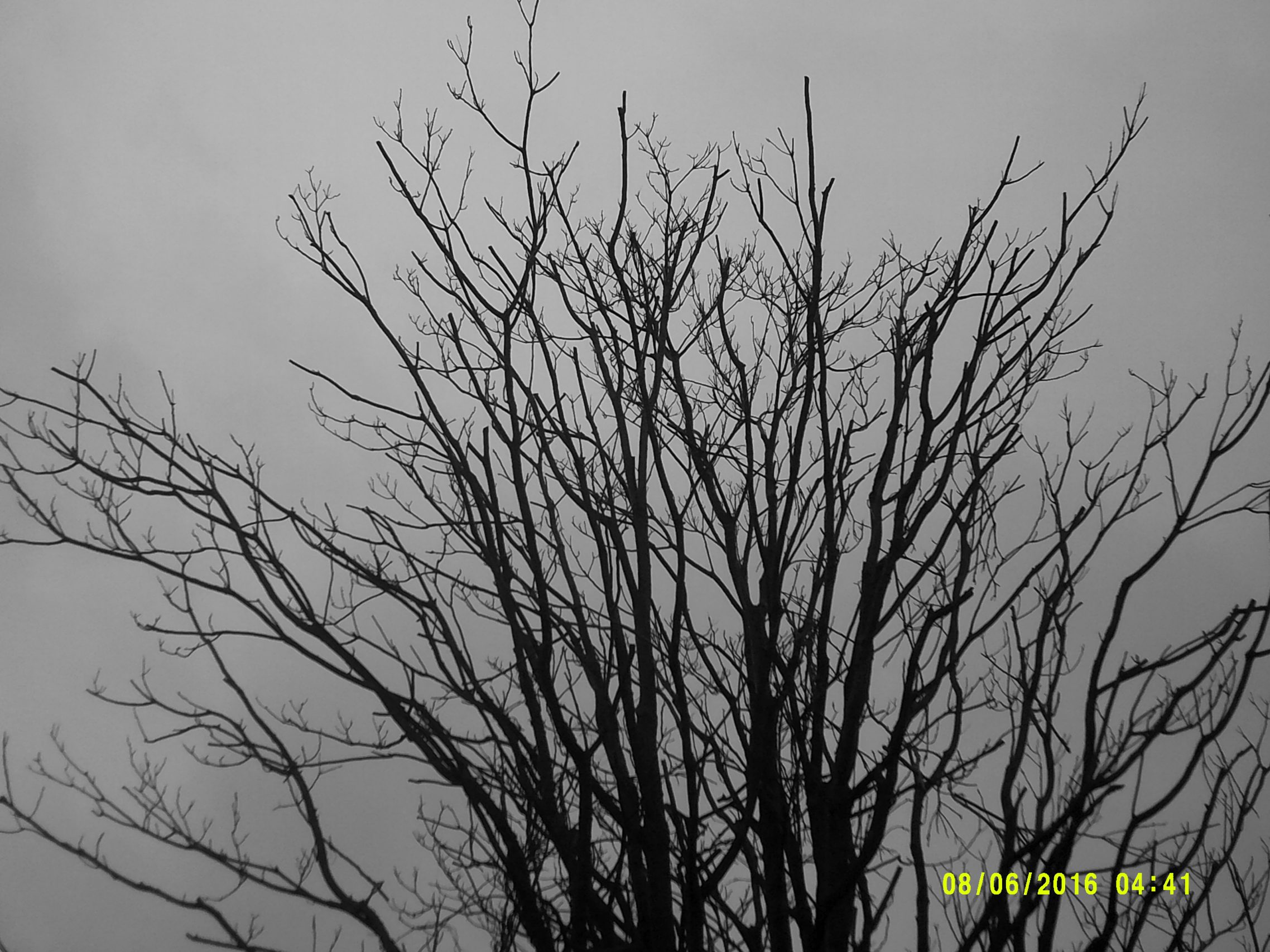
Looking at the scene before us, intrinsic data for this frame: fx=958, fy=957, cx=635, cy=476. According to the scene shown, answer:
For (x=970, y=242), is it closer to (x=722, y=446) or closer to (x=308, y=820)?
(x=722, y=446)

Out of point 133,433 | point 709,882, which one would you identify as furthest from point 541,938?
point 133,433

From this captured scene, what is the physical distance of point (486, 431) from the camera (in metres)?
1.84

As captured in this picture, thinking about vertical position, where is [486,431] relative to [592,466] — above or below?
below

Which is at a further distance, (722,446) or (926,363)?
(722,446)

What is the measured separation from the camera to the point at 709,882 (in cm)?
163

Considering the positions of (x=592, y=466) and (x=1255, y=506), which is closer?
(x=1255, y=506)

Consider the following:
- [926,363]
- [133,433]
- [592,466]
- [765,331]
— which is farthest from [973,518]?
[133,433]

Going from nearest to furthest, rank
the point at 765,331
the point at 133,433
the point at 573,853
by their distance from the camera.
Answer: the point at 573,853 < the point at 133,433 < the point at 765,331

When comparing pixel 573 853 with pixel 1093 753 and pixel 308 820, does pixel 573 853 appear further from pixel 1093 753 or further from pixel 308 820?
pixel 1093 753

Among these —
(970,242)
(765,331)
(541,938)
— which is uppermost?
(765,331)

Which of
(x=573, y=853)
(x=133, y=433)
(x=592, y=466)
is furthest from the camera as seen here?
(x=592, y=466)

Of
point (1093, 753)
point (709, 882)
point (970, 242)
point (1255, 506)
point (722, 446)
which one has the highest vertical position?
point (970, 242)

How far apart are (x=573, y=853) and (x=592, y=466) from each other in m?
1.16

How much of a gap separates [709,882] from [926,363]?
104 centimetres
